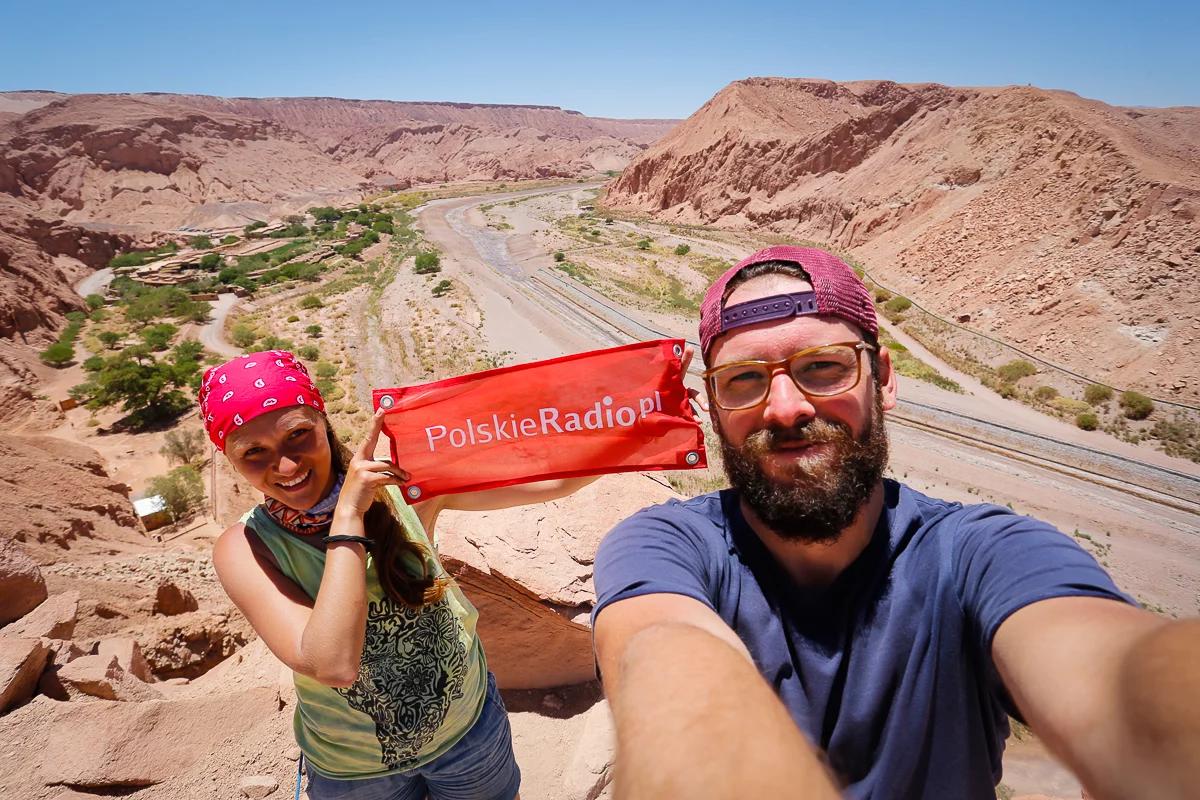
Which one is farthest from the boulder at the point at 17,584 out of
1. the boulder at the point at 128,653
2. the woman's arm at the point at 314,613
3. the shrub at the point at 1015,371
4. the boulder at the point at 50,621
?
the shrub at the point at 1015,371

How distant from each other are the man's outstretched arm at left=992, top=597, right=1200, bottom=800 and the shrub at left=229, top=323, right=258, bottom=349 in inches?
1139

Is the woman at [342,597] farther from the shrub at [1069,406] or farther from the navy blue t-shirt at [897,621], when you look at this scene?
the shrub at [1069,406]

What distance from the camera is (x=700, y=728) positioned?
1033 mm

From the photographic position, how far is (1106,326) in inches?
846

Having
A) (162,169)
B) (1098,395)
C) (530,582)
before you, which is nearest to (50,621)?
(530,582)

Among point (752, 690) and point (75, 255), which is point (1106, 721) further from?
point (75, 255)

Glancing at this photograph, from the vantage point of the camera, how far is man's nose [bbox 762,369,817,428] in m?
1.90

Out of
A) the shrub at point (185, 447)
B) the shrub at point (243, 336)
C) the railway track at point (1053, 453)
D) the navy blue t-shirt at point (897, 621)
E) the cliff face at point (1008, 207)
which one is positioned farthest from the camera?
the shrub at point (243, 336)

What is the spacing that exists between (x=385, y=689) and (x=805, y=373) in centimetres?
203

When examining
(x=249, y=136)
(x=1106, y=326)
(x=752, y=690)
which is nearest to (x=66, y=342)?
(x=752, y=690)

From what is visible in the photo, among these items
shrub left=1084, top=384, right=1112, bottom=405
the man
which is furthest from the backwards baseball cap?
shrub left=1084, top=384, right=1112, bottom=405

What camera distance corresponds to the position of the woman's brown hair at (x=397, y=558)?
2174 mm

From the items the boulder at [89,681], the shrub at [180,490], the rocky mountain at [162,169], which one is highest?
the rocky mountain at [162,169]

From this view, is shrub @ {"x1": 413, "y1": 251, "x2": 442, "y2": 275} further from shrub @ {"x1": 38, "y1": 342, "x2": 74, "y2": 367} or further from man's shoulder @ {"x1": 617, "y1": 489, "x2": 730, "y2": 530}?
man's shoulder @ {"x1": 617, "y1": 489, "x2": 730, "y2": 530}
